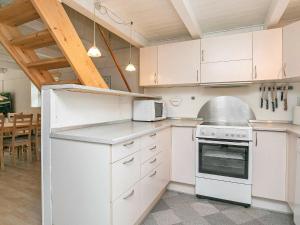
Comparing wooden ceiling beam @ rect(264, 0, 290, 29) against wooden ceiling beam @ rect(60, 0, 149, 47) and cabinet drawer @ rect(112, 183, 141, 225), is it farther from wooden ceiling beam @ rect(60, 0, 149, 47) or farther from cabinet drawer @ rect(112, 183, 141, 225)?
cabinet drawer @ rect(112, 183, 141, 225)

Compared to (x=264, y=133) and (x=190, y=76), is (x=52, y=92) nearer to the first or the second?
(x=190, y=76)

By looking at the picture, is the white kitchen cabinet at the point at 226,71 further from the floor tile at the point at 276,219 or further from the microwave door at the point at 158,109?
the floor tile at the point at 276,219

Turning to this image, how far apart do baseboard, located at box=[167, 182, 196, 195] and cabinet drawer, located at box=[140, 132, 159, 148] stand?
0.89 meters

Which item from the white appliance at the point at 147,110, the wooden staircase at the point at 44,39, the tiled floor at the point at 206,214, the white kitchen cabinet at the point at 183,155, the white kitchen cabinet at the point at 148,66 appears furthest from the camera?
the white kitchen cabinet at the point at 148,66

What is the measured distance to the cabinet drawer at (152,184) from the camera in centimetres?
183

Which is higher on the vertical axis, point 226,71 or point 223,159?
point 226,71

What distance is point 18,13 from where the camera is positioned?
5.14ft

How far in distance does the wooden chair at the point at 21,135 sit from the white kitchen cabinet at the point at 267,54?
4237mm

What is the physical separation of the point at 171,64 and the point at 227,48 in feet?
2.64

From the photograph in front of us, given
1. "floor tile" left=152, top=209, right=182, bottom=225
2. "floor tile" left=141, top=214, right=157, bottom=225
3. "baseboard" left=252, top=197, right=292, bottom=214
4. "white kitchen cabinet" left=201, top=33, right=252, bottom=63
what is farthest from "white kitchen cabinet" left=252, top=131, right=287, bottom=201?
"floor tile" left=141, top=214, right=157, bottom=225

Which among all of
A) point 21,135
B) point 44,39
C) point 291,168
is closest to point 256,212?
point 291,168

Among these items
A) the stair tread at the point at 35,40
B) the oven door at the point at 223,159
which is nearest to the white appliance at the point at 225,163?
the oven door at the point at 223,159

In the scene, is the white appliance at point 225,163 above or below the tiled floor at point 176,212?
above

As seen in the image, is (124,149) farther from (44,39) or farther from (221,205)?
(221,205)
